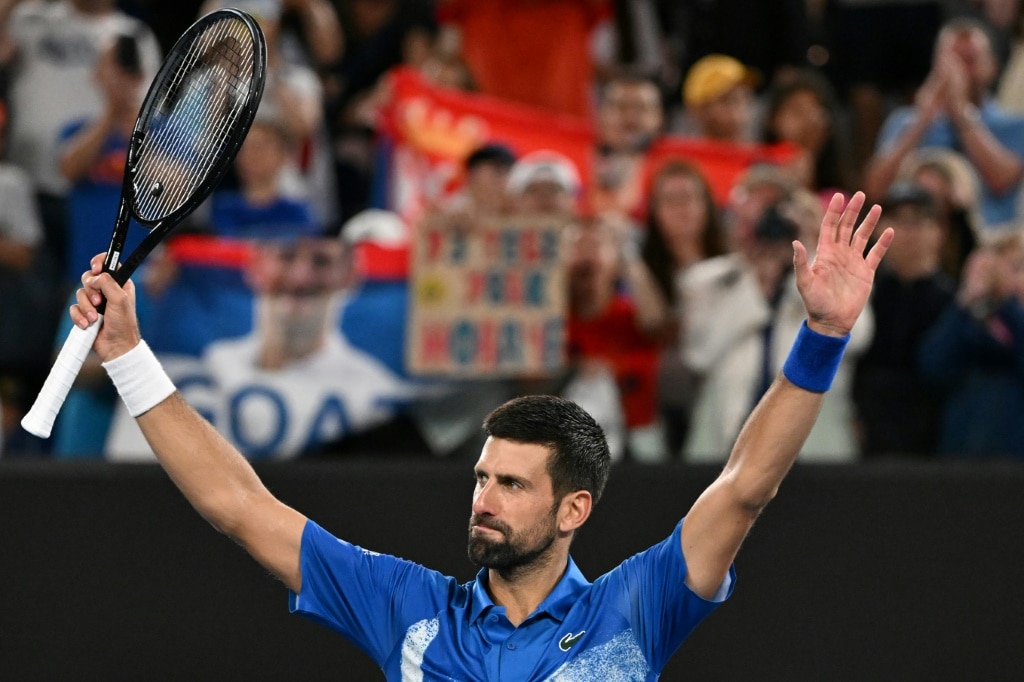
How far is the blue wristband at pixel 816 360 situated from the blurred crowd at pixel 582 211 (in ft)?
8.66

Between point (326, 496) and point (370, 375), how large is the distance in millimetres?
845

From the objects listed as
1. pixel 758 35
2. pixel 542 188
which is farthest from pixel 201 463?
pixel 758 35

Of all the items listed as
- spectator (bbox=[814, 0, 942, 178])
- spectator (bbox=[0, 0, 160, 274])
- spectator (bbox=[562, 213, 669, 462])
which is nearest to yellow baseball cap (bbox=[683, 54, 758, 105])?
spectator (bbox=[814, 0, 942, 178])

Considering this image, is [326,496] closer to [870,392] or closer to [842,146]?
[870,392]

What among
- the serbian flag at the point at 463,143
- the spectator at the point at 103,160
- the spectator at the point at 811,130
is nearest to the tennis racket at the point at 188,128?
the spectator at the point at 103,160

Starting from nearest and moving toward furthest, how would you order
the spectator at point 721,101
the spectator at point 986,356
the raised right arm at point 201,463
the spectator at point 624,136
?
the raised right arm at point 201,463 → the spectator at point 986,356 → the spectator at point 624,136 → the spectator at point 721,101

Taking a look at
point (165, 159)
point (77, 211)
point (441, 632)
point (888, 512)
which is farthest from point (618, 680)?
point (77, 211)

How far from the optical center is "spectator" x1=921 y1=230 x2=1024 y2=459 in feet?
19.3

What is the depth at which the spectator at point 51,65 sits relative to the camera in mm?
7566

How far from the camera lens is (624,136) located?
7.52 m

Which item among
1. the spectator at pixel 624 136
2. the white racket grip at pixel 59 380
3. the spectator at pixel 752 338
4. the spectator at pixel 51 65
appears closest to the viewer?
the white racket grip at pixel 59 380

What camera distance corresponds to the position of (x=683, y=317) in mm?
6270

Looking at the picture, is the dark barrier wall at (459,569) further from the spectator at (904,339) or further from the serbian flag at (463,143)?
the serbian flag at (463,143)

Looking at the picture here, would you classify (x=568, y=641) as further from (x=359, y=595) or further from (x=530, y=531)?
(x=359, y=595)
